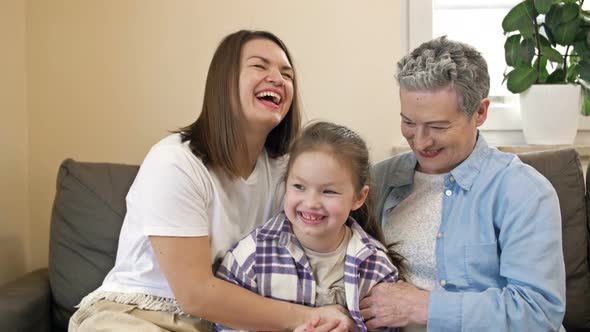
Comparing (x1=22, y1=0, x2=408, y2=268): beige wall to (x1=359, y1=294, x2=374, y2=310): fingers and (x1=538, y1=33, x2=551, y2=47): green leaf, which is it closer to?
(x1=538, y1=33, x2=551, y2=47): green leaf

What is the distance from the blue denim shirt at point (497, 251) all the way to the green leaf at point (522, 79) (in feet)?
2.64

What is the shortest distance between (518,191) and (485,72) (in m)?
0.31

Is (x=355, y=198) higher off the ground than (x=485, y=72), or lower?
lower

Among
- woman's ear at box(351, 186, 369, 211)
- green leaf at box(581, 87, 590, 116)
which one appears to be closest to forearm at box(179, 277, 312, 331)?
woman's ear at box(351, 186, 369, 211)

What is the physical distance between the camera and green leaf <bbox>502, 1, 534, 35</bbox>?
238cm

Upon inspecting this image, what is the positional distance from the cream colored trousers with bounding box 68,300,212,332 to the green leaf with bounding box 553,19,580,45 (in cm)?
168

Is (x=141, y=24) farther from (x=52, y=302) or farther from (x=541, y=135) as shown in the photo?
(x=541, y=135)

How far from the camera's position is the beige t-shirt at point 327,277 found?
162cm

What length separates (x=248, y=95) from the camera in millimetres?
1678

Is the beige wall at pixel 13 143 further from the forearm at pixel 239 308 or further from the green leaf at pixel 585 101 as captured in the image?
the green leaf at pixel 585 101

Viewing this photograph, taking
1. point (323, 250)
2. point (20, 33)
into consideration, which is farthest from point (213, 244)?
point (20, 33)

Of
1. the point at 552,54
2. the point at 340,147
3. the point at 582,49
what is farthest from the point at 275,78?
the point at 582,49

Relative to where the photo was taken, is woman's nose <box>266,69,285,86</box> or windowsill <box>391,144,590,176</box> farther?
windowsill <box>391,144,590,176</box>

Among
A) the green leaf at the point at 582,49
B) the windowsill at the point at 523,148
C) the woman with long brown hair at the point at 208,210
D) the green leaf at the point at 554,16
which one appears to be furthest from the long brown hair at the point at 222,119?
the green leaf at the point at 582,49
